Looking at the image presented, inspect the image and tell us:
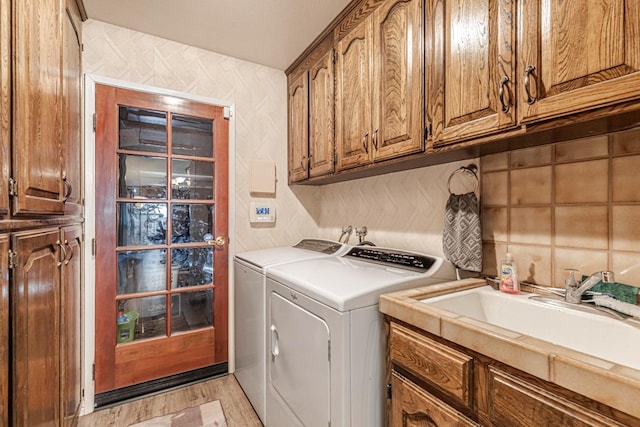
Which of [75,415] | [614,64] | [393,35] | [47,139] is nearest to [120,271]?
[75,415]

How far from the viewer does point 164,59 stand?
2.10 m

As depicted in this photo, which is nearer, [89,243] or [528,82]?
[528,82]

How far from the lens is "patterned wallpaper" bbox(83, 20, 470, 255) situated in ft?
5.84

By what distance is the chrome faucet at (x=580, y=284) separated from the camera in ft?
3.25

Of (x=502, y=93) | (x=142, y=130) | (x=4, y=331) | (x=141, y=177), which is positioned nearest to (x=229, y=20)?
(x=142, y=130)

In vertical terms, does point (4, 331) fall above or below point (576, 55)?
below

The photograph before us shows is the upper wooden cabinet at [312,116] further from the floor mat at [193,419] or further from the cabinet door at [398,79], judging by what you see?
the floor mat at [193,419]

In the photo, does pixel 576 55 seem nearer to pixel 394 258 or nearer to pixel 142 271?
pixel 394 258

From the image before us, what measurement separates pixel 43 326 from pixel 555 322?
6.16 ft

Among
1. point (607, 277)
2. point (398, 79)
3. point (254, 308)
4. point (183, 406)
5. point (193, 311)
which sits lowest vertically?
point (183, 406)

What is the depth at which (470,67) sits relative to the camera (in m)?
1.10

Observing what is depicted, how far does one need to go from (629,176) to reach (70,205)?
7.72 ft

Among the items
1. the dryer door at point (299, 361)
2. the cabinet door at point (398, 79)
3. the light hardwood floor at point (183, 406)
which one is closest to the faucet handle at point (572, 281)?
the cabinet door at point (398, 79)

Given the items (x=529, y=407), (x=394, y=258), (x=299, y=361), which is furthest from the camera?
(x=394, y=258)
